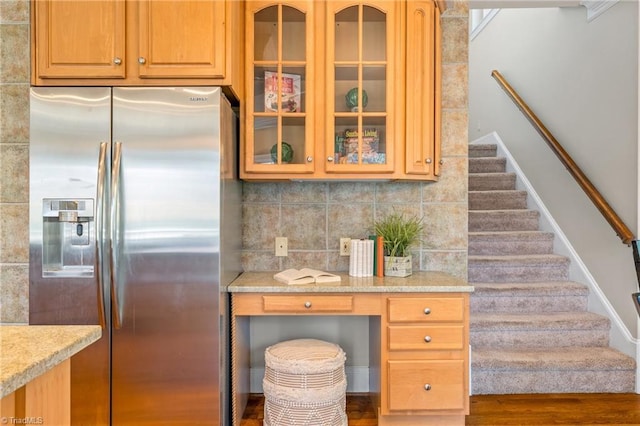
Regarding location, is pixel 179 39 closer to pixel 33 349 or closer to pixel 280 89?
pixel 280 89

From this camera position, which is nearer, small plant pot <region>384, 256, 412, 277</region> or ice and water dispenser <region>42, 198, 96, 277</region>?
ice and water dispenser <region>42, 198, 96, 277</region>

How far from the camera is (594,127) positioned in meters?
3.16

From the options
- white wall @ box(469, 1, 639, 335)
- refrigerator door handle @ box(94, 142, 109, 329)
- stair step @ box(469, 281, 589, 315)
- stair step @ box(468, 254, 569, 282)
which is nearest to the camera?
refrigerator door handle @ box(94, 142, 109, 329)

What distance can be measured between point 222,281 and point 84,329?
96cm

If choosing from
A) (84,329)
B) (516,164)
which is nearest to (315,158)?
(84,329)

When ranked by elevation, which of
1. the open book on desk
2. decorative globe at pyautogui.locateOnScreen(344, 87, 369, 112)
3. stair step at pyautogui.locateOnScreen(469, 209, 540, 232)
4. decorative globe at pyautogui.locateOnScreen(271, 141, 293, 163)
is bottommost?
the open book on desk

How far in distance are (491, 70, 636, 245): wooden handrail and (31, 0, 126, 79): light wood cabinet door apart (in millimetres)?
2902

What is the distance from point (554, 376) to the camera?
2.64m

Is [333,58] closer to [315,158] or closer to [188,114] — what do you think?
[315,158]

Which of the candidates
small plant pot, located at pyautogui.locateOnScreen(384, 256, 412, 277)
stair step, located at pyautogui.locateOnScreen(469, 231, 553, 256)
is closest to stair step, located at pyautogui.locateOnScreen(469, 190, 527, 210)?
stair step, located at pyautogui.locateOnScreen(469, 231, 553, 256)

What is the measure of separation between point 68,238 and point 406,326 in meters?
1.71

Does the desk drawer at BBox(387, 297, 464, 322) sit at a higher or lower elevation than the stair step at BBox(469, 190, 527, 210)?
lower

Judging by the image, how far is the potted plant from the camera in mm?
2346

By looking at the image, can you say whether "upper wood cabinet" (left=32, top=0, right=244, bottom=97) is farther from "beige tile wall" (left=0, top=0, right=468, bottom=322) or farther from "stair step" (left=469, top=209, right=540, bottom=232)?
"stair step" (left=469, top=209, right=540, bottom=232)
